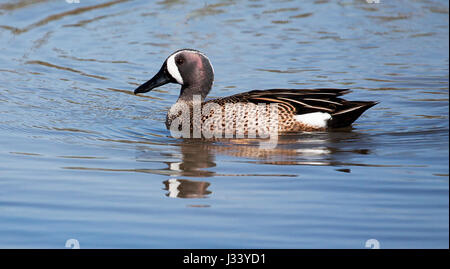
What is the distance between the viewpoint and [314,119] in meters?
8.23

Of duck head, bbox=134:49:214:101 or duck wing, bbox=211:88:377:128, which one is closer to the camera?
duck wing, bbox=211:88:377:128

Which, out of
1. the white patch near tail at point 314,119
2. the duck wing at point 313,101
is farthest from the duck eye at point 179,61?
the white patch near tail at point 314,119

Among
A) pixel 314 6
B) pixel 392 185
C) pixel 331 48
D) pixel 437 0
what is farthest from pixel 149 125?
pixel 437 0

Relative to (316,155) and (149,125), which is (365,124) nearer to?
(316,155)

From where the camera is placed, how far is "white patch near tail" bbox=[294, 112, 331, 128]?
8.19 metres

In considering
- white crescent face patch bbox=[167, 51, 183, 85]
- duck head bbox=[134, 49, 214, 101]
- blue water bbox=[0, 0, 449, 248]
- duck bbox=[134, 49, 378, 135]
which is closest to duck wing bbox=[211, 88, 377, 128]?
duck bbox=[134, 49, 378, 135]

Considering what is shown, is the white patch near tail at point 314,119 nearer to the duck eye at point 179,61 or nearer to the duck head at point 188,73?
the duck head at point 188,73

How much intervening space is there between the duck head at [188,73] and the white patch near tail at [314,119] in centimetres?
116

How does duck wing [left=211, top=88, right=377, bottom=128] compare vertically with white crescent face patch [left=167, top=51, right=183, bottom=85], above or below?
below

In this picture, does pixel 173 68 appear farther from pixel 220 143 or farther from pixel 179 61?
pixel 220 143

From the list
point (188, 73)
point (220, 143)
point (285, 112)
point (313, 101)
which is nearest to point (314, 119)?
point (313, 101)

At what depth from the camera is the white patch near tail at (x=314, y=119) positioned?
8.19 metres

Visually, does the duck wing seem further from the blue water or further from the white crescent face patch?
the white crescent face patch

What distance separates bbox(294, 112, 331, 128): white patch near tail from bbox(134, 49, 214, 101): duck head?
1.16 m
